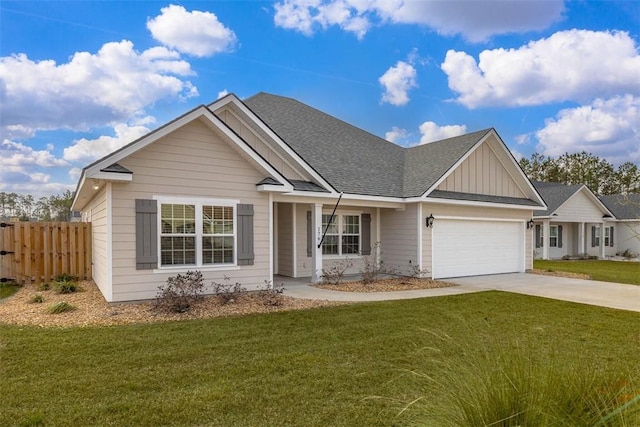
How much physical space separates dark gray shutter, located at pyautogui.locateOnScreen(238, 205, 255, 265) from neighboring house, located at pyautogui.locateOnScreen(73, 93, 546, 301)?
0.03 m

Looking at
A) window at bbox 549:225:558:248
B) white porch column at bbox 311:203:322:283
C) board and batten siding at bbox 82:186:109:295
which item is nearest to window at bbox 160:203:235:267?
board and batten siding at bbox 82:186:109:295

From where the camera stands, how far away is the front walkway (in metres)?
9.73

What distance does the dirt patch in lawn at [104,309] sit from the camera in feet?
23.1

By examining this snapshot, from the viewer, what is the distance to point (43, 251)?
11812 millimetres

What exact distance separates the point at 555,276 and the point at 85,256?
16564 millimetres

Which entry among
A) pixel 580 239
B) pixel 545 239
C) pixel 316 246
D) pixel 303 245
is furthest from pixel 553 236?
pixel 316 246

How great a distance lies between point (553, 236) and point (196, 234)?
24.6 meters

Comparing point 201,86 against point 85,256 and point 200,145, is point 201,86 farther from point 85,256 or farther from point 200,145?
point 85,256

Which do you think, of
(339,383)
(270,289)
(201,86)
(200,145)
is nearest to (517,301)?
(270,289)

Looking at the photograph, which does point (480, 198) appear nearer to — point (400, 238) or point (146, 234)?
point (400, 238)

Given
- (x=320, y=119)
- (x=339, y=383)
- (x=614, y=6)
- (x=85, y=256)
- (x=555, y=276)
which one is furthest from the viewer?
(x=320, y=119)

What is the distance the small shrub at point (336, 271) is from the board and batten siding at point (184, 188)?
2405mm

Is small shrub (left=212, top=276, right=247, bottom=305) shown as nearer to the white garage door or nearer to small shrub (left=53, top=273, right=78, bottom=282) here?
small shrub (left=53, top=273, right=78, bottom=282)

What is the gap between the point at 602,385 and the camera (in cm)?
241
